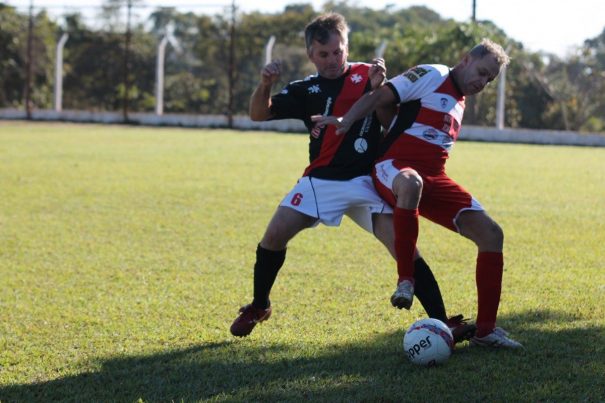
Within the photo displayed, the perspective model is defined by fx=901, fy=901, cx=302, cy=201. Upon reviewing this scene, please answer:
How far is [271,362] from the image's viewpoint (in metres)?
4.44

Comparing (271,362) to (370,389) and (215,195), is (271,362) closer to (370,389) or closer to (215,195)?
(370,389)

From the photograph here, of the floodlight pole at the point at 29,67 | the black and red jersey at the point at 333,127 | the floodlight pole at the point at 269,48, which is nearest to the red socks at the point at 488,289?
the black and red jersey at the point at 333,127

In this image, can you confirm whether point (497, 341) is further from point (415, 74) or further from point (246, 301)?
point (246, 301)

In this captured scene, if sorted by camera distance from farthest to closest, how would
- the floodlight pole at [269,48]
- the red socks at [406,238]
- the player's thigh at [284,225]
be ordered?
the floodlight pole at [269,48]
the player's thigh at [284,225]
the red socks at [406,238]

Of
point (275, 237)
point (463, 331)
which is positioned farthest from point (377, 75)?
point (463, 331)

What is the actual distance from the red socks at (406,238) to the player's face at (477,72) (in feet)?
2.47

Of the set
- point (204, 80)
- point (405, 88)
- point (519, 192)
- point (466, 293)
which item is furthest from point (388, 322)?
point (204, 80)

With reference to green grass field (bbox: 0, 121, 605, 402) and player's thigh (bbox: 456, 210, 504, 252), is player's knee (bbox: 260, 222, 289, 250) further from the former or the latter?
player's thigh (bbox: 456, 210, 504, 252)

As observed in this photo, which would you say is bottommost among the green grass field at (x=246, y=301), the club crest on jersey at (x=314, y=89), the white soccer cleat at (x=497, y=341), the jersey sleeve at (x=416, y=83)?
the green grass field at (x=246, y=301)

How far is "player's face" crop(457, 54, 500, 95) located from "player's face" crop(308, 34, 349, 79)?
66 centimetres

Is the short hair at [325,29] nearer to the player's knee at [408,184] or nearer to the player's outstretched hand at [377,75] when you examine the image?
the player's outstretched hand at [377,75]

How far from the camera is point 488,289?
462cm

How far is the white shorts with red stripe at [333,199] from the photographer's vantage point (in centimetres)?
486

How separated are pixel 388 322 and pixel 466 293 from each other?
40.4 inches
